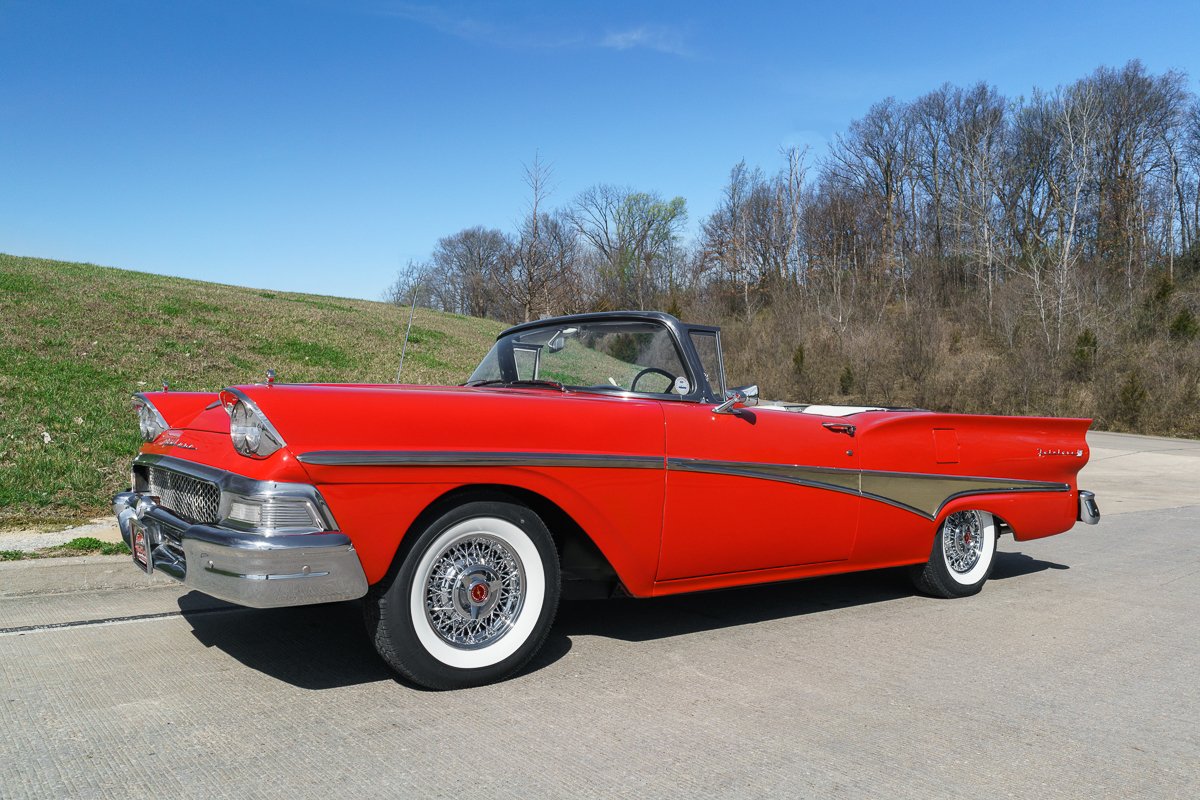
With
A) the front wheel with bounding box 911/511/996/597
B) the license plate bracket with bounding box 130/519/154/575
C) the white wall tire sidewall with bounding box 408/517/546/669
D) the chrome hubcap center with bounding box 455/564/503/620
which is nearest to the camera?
the white wall tire sidewall with bounding box 408/517/546/669

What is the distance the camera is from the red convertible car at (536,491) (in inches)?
124

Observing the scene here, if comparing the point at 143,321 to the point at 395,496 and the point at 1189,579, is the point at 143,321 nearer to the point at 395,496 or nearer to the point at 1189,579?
the point at 395,496

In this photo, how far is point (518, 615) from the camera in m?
3.62

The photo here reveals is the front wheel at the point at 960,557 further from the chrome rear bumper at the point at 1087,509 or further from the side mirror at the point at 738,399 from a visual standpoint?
the side mirror at the point at 738,399

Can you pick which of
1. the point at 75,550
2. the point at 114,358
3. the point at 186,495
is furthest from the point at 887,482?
the point at 114,358

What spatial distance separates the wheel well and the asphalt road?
36 centimetres

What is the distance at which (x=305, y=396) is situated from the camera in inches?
128

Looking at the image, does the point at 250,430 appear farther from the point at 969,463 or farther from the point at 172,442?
the point at 969,463

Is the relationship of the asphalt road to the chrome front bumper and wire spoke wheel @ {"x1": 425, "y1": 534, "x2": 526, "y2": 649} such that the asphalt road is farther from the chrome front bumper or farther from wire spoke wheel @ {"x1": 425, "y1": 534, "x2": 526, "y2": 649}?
the chrome front bumper

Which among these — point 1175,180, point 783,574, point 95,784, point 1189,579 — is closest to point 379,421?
point 95,784

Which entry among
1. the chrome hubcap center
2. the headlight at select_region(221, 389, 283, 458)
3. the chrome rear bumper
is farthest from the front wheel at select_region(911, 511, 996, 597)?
the headlight at select_region(221, 389, 283, 458)

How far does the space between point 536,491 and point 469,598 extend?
0.50m

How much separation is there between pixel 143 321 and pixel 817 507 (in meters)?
14.7

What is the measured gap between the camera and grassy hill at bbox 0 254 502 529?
762cm
